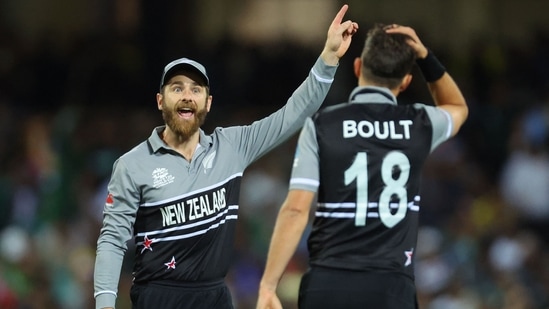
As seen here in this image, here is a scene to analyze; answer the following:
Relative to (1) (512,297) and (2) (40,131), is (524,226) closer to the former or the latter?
(1) (512,297)

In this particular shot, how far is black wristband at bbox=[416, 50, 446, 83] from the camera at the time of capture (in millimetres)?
7125

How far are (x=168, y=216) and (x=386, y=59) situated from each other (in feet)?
4.63

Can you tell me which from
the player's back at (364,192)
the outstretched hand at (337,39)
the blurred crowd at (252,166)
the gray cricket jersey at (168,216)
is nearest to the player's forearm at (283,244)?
the player's back at (364,192)

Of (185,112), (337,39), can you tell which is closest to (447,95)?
(337,39)

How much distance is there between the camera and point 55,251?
42.1 ft

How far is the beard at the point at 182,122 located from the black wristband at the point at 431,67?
1266 mm

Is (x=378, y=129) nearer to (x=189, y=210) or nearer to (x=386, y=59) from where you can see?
(x=386, y=59)

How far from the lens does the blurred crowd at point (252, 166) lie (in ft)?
40.4

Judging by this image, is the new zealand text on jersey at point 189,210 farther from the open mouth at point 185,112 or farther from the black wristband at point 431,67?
the black wristband at point 431,67

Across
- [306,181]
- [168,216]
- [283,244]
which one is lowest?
[283,244]

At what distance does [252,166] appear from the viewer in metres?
14.0

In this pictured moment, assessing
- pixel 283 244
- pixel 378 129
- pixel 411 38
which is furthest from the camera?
pixel 411 38

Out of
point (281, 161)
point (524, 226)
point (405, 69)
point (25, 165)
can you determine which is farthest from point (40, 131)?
point (405, 69)

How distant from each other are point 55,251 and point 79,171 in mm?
1337
